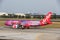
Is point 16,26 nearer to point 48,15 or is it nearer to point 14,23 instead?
point 14,23

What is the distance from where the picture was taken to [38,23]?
202 feet

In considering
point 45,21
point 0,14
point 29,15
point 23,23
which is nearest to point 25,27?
point 23,23

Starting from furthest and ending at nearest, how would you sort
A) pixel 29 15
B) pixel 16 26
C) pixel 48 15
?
pixel 29 15 → pixel 48 15 → pixel 16 26

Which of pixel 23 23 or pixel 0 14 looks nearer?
pixel 23 23

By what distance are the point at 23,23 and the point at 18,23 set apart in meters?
1.51

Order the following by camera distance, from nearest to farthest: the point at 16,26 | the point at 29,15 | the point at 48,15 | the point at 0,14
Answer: the point at 16,26
the point at 48,15
the point at 29,15
the point at 0,14

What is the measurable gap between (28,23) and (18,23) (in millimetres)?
2702

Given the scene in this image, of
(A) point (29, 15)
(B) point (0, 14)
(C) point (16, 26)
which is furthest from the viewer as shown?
(B) point (0, 14)

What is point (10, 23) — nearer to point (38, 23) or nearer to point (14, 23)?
point (14, 23)

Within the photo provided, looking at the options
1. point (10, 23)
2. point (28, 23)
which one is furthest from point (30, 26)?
point (10, 23)

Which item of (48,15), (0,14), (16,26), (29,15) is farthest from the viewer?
(0,14)

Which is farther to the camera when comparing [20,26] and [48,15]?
[48,15]

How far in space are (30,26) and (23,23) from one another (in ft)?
6.64

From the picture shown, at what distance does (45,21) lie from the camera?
62469 millimetres
